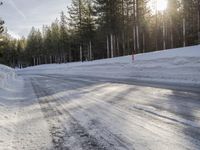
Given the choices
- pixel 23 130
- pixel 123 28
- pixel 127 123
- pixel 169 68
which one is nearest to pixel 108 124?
pixel 127 123

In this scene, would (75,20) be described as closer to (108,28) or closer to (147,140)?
(108,28)

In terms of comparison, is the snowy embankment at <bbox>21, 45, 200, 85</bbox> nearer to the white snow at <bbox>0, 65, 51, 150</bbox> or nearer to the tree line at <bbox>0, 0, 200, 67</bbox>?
the white snow at <bbox>0, 65, 51, 150</bbox>

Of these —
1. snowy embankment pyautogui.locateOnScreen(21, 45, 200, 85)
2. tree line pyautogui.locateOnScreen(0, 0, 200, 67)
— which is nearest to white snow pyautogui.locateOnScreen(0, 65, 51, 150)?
snowy embankment pyautogui.locateOnScreen(21, 45, 200, 85)

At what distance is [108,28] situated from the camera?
1790 inches

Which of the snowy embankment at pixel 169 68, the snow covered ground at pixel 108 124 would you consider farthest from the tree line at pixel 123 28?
the snow covered ground at pixel 108 124

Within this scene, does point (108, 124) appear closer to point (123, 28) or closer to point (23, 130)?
point (23, 130)

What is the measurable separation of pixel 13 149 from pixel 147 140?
229 cm

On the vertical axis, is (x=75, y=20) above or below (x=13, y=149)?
above

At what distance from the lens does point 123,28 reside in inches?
1815

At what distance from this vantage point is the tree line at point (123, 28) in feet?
150

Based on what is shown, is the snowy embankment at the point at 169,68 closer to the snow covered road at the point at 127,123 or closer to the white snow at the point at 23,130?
the snow covered road at the point at 127,123

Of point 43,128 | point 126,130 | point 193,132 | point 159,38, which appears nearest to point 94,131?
point 126,130

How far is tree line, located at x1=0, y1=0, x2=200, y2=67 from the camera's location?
4572 cm

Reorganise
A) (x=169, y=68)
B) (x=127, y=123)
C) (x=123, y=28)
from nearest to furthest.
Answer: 1. (x=127, y=123)
2. (x=169, y=68)
3. (x=123, y=28)
